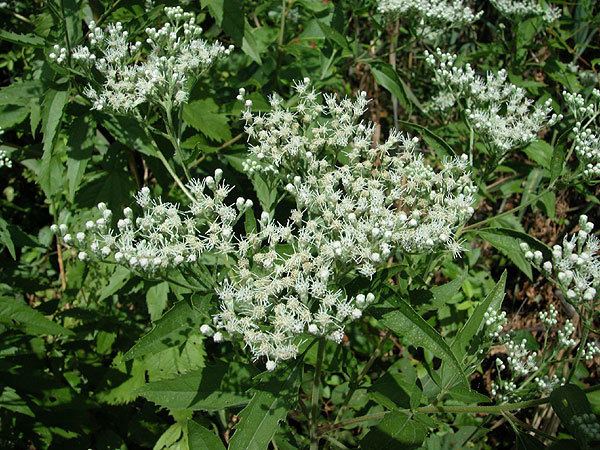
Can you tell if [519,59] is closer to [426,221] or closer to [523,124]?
[523,124]

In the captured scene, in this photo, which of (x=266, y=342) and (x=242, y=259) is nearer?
(x=266, y=342)

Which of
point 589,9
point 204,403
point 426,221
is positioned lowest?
point 204,403

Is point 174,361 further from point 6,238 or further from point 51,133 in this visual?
point 51,133

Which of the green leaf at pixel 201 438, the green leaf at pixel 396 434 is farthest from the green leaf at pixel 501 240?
the green leaf at pixel 201 438

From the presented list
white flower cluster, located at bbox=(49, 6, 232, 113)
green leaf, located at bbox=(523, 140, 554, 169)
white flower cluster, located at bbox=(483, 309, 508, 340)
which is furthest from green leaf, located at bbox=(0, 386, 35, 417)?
green leaf, located at bbox=(523, 140, 554, 169)

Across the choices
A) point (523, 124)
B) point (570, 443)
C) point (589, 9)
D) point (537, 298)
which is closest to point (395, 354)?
point (537, 298)

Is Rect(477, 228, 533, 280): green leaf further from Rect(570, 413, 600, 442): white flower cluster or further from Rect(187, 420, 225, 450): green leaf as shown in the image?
Rect(187, 420, 225, 450): green leaf

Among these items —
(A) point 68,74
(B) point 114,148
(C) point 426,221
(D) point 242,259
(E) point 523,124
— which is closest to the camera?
(D) point 242,259
